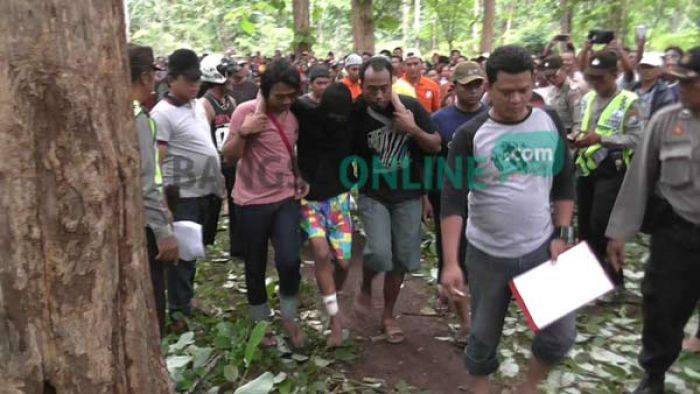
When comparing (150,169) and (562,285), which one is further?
(150,169)

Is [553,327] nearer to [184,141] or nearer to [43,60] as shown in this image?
[43,60]

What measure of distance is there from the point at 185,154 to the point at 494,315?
2.46 meters

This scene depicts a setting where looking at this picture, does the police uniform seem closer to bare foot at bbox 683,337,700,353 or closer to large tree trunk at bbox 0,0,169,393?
large tree trunk at bbox 0,0,169,393

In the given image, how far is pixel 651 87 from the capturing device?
625 cm

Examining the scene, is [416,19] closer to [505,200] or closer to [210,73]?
[210,73]

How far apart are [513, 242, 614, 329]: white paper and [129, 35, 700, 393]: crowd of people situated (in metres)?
0.09

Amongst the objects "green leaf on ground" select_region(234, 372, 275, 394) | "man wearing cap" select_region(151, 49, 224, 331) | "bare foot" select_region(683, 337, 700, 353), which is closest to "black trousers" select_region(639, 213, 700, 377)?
"bare foot" select_region(683, 337, 700, 353)

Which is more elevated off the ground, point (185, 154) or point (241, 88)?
point (241, 88)

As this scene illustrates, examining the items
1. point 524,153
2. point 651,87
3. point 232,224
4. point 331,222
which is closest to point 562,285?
point 524,153

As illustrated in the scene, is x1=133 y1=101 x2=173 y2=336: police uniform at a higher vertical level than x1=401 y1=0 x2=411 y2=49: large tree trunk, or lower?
lower

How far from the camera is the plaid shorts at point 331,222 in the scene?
13.6 feet

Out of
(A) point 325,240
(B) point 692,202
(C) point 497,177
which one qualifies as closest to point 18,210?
(C) point 497,177

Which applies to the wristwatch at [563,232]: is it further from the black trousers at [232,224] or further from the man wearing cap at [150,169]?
the black trousers at [232,224]

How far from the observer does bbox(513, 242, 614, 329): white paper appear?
109 inches
